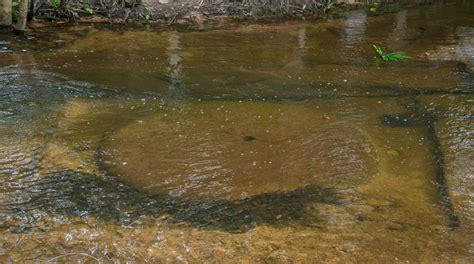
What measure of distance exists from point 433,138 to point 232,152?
174 cm

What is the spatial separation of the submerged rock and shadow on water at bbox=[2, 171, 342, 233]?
107mm

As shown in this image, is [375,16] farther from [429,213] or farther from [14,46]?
[429,213]

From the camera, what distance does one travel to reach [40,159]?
393 centimetres

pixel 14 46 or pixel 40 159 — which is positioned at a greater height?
pixel 14 46

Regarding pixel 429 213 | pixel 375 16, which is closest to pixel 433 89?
pixel 429 213

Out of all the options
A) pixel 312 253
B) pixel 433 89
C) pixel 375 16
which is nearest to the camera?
pixel 312 253

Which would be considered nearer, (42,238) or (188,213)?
(42,238)

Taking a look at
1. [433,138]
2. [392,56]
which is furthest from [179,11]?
[433,138]

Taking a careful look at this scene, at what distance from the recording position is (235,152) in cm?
418

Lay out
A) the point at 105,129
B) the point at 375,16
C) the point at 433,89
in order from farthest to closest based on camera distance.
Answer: the point at 375,16, the point at 433,89, the point at 105,129

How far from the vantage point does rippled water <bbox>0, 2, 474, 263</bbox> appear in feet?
10.1

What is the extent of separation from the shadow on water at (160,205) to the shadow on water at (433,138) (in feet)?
2.31

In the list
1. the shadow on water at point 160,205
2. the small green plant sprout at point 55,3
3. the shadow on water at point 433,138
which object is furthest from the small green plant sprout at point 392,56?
the small green plant sprout at point 55,3

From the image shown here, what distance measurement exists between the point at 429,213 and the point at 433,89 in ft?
8.66
